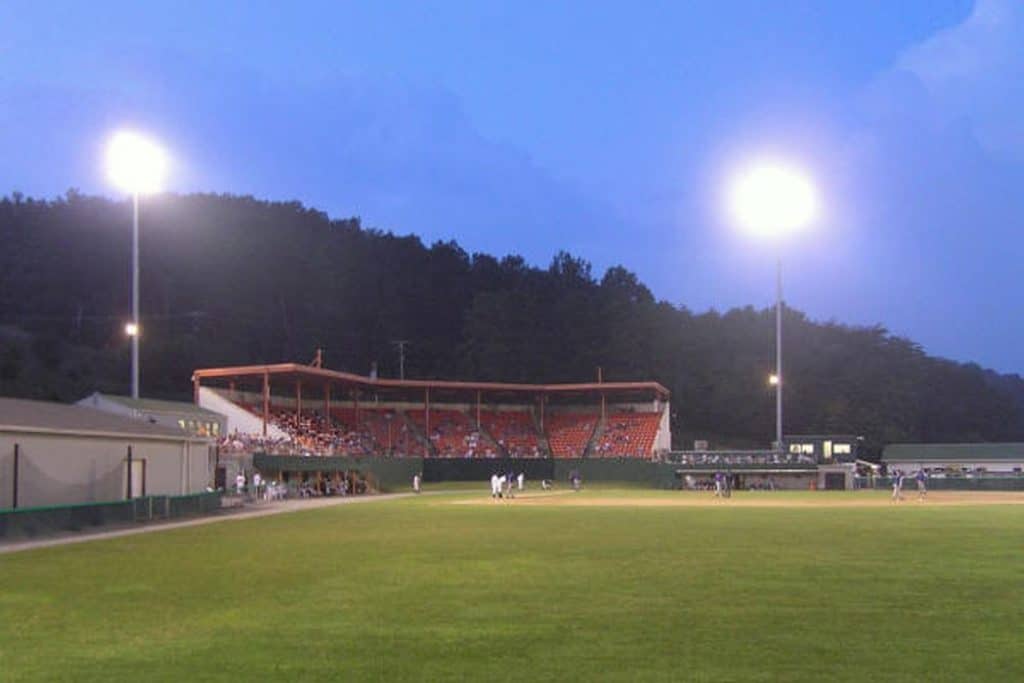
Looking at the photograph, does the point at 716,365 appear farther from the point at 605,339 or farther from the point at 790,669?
the point at 790,669

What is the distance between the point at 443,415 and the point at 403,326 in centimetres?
5188

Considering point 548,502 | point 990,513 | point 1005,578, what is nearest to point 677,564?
point 1005,578

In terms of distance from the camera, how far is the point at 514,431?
87.6 m

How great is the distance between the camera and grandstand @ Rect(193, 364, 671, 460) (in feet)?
237

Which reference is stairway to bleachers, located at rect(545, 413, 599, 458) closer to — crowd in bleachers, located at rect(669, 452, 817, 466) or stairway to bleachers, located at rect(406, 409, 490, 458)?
stairway to bleachers, located at rect(406, 409, 490, 458)

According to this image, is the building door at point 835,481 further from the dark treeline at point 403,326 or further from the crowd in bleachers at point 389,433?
the dark treeline at point 403,326

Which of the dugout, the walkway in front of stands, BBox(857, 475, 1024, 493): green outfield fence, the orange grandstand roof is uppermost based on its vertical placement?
the orange grandstand roof

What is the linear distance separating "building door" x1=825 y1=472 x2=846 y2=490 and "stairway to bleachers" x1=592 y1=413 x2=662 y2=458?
14.3 m

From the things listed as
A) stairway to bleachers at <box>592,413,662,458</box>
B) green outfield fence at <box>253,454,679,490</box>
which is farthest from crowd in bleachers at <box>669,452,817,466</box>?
stairway to bleachers at <box>592,413,662,458</box>

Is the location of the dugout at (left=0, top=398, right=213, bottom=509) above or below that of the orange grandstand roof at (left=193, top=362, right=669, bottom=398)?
below

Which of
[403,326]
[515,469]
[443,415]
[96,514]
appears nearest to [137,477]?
[96,514]

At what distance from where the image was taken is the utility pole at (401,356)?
126m

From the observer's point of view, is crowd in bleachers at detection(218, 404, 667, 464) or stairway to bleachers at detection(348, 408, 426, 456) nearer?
crowd in bleachers at detection(218, 404, 667, 464)

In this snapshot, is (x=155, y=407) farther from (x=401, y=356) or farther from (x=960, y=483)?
(x=401, y=356)
